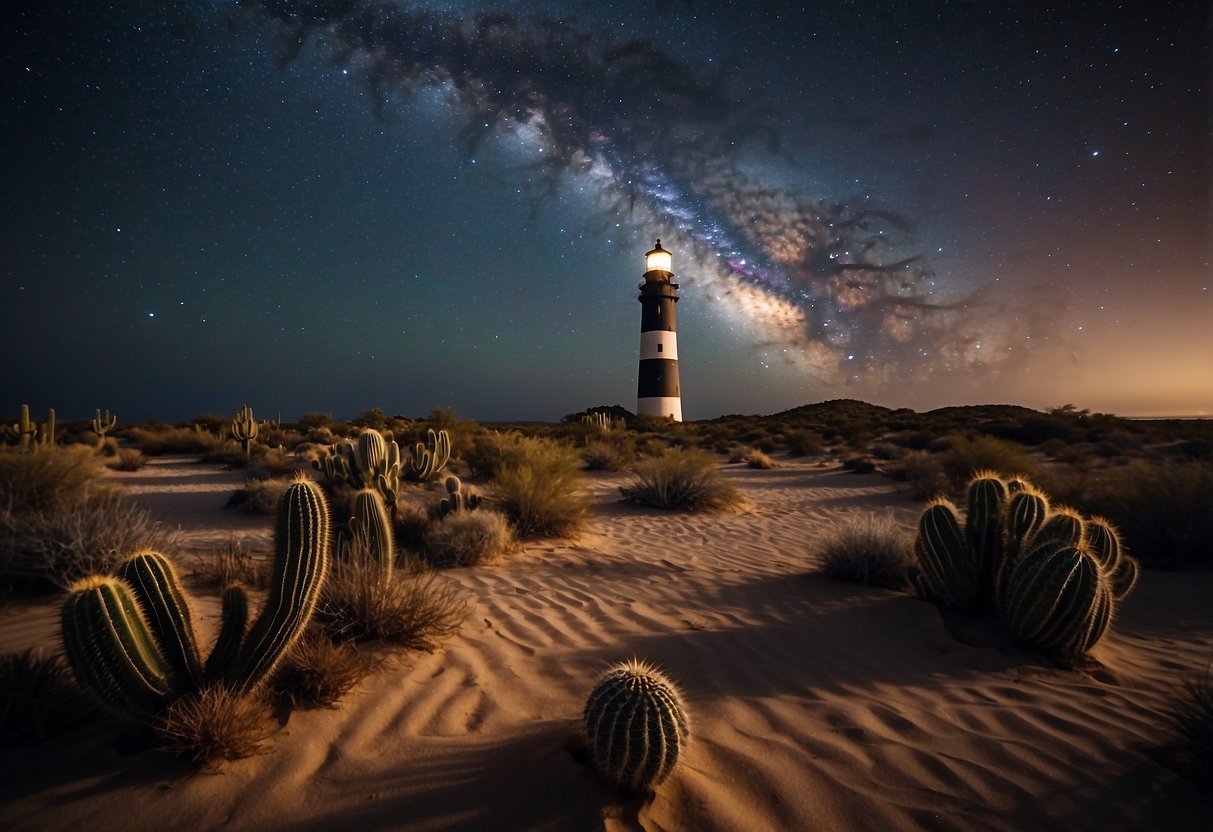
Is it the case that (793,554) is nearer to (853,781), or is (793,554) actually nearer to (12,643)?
(853,781)

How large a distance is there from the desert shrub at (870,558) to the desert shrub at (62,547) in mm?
6575

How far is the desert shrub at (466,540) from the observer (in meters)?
5.91

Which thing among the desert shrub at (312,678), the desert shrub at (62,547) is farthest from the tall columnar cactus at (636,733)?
the desert shrub at (62,547)

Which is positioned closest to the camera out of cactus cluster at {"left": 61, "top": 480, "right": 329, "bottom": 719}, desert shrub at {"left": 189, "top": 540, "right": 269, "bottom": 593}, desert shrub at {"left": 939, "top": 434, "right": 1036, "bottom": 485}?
cactus cluster at {"left": 61, "top": 480, "right": 329, "bottom": 719}

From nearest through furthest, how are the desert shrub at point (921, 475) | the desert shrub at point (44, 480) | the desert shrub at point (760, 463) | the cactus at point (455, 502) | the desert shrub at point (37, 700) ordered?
1. the desert shrub at point (37, 700)
2. the desert shrub at point (44, 480)
3. the cactus at point (455, 502)
4. the desert shrub at point (921, 475)
5. the desert shrub at point (760, 463)

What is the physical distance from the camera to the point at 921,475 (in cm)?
1212

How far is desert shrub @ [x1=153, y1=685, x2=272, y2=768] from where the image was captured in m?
2.30

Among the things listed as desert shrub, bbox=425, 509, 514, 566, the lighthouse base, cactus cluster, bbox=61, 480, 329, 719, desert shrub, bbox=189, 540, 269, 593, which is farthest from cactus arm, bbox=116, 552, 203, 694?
the lighthouse base

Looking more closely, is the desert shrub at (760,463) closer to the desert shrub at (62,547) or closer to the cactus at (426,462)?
the cactus at (426,462)

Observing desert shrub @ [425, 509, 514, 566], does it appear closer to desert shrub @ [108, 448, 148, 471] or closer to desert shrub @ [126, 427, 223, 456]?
desert shrub @ [108, 448, 148, 471]

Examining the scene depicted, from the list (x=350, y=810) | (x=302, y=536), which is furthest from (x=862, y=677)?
(x=302, y=536)

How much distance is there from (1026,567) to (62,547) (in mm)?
7651

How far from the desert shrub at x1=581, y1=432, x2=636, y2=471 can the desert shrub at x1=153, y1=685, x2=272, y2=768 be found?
12.5 meters

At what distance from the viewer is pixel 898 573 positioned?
17.9 feet
